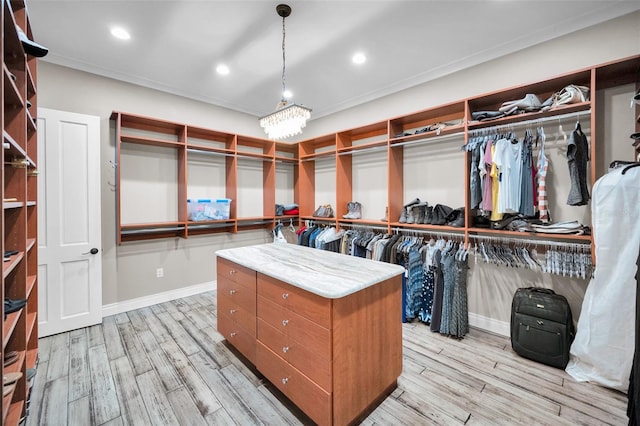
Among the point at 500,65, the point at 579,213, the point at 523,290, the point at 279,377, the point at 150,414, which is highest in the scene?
the point at 500,65

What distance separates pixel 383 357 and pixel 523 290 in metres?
1.68

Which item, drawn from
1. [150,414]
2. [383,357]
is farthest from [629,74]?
[150,414]

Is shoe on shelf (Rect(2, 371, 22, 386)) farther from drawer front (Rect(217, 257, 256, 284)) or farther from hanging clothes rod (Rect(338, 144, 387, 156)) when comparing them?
hanging clothes rod (Rect(338, 144, 387, 156))

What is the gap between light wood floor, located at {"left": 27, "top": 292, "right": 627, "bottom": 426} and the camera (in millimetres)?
1827

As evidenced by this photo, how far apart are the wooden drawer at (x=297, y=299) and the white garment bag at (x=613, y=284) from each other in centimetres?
215

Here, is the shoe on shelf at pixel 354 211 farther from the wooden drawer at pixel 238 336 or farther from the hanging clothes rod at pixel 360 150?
the wooden drawer at pixel 238 336

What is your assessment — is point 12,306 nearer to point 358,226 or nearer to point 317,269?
point 317,269

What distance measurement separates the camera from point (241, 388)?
2107 mm

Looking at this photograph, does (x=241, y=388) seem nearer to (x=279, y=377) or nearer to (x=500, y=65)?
(x=279, y=377)

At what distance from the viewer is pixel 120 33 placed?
2.65 m

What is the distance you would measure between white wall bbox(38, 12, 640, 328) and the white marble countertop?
1775mm

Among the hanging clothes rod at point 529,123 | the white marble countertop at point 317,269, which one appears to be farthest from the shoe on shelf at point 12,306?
the hanging clothes rod at point 529,123

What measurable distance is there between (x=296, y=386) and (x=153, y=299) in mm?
2909

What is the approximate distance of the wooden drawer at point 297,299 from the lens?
159cm
